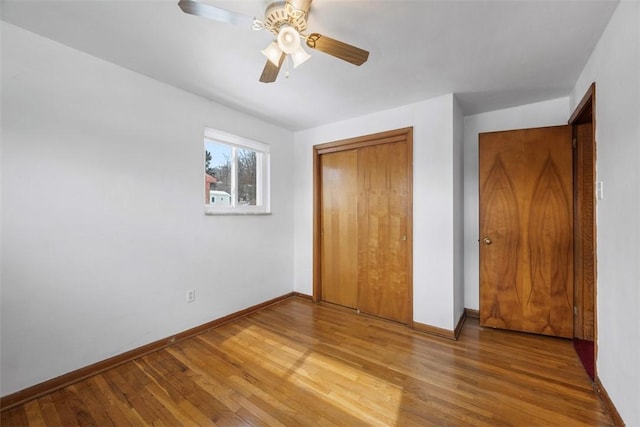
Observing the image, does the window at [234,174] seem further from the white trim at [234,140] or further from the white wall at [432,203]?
the white wall at [432,203]

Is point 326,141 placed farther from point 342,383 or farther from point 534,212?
point 342,383

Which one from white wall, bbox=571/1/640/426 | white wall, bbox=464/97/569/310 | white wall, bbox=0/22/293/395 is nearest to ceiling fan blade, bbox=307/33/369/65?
white wall, bbox=571/1/640/426

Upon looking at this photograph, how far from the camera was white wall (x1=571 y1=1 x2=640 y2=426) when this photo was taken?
1.30 m

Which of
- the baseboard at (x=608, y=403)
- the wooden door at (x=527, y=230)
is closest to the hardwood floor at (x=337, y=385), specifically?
the baseboard at (x=608, y=403)

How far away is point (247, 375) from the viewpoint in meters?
1.96

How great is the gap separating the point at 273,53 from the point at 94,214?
177 centimetres

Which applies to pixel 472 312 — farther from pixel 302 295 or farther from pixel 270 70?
pixel 270 70

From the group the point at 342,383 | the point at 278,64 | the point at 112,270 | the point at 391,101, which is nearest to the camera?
the point at 278,64

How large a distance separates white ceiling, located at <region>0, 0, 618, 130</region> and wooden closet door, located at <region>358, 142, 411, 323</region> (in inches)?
28.2

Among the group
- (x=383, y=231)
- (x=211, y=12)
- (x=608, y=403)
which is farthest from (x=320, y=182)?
(x=608, y=403)

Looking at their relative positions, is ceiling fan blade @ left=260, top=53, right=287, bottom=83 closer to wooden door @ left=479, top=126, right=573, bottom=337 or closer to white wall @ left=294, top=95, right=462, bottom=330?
white wall @ left=294, top=95, right=462, bottom=330

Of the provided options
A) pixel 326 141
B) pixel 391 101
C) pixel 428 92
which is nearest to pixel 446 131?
pixel 428 92

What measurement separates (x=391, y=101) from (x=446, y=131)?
630 millimetres

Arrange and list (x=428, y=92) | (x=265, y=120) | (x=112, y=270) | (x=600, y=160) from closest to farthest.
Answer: (x=600, y=160) → (x=112, y=270) → (x=428, y=92) → (x=265, y=120)
